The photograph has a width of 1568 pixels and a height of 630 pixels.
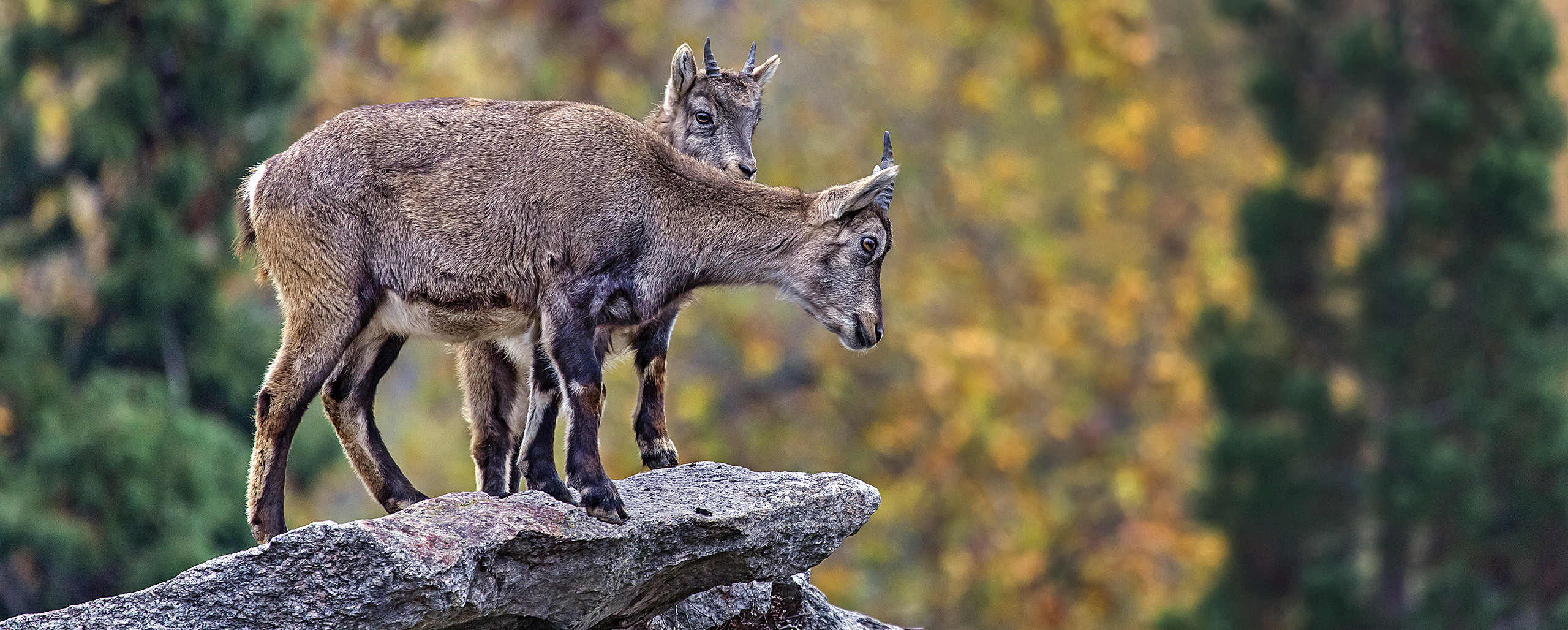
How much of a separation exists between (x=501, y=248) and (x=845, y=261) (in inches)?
71.4

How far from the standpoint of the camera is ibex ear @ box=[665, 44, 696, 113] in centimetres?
1050

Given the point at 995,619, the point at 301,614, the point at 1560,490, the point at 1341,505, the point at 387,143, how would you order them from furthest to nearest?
1. the point at 995,619
2. the point at 1341,505
3. the point at 1560,490
4. the point at 387,143
5. the point at 301,614

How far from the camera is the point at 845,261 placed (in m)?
8.86

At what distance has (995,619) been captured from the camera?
25125 millimetres

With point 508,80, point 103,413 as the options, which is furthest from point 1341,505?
point 103,413

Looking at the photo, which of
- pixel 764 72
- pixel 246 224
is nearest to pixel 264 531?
pixel 246 224

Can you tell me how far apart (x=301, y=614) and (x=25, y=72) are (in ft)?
31.3

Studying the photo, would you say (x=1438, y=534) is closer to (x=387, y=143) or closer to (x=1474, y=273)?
(x=1474, y=273)

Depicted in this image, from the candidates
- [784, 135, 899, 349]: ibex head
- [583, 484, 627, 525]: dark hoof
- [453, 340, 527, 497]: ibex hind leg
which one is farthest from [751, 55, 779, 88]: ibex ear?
[583, 484, 627, 525]: dark hoof

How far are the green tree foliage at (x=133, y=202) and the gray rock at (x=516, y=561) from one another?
603 centimetres

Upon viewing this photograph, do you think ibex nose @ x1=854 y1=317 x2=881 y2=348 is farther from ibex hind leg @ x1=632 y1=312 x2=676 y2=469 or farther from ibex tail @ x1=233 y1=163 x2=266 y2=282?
ibex tail @ x1=233 y1=163 x2=266 y2=282

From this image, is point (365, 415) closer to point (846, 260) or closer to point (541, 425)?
point (541, 425)

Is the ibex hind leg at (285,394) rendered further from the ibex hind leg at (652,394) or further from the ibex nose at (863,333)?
the ibex nose at (863,333)

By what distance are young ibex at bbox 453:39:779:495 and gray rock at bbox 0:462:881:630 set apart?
42cm
